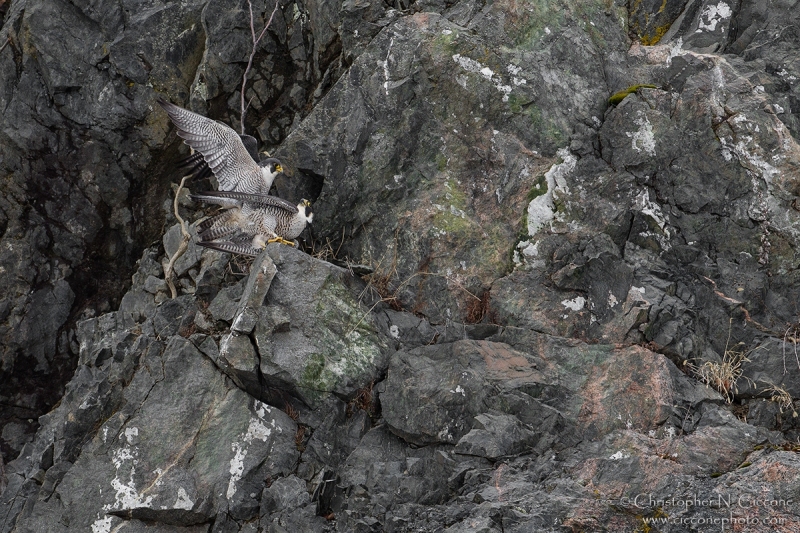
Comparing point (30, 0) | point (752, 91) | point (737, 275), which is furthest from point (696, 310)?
point (30, 0)

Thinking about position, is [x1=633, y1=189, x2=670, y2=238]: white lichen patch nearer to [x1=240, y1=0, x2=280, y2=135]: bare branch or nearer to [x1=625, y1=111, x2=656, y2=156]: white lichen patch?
[x1=625, y1=111, x2=656, y2=156]: white lichen patch

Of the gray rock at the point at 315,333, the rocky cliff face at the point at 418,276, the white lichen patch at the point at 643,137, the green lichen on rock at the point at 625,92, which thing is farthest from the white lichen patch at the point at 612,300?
the green lichen on rock at the point at 625,92

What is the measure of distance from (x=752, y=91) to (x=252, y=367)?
5696mm

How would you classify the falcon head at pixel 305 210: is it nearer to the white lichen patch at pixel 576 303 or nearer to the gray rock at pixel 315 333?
the gray rock at pixel 315 333

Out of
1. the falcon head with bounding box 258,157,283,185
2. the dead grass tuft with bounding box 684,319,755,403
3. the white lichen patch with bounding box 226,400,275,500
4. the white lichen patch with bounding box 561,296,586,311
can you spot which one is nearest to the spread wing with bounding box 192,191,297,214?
the falcon head with bounding box 258,157,283,185

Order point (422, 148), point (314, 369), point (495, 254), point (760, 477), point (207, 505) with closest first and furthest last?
point (760, 477), point (207, 505), point (314, 369), point (495, 254), point (422, 148)

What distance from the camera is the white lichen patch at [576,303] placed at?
7.08 m

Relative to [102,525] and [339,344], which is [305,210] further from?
[102,525]

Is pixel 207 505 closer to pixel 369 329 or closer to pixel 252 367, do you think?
pixel 252 367

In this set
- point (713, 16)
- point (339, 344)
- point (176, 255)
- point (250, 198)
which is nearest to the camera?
point (339, 344)

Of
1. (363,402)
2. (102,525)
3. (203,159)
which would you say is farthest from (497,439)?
(203,159)

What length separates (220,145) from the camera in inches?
318

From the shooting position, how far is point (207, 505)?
6.21 meters

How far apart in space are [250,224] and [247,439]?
236cm
